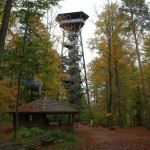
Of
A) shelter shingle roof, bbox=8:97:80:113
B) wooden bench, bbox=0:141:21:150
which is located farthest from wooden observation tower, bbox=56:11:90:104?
wooden bench, bbox=0:141:21:150

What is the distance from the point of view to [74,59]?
41.2 meters

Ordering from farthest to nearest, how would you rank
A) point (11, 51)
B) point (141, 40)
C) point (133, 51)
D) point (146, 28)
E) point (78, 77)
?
point (78, 77), point (133, 51), point (141, 40), point (146, 28), point (11, 51)

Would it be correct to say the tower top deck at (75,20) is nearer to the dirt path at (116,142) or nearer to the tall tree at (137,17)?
the tall tree at (137,17)

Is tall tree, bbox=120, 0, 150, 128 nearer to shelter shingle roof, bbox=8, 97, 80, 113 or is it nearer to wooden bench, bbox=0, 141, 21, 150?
shelter shingle roof, bbox=8, 97, 80, 113

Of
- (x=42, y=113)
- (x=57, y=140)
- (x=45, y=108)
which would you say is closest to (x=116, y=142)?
(x=57, y=140)

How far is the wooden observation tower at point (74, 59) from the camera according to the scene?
1577 inches

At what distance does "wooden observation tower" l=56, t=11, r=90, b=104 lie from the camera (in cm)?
4006

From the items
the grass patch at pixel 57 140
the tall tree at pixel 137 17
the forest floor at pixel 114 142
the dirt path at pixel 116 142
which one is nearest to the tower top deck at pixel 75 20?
the tall tree at pixel 137 17

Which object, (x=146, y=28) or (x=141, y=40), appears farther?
(x=141, y=40)

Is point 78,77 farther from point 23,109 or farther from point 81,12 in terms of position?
point 23,109

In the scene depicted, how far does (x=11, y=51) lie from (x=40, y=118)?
9930 mm

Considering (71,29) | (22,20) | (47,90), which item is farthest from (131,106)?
(22,20)

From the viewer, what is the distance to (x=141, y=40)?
26.5 m

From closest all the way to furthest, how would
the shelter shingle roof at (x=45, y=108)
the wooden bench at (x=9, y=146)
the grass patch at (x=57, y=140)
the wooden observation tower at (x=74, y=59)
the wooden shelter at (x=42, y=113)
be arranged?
the wooden bench at (x=9, y=146), the grass patch at (x=57, y=140), the shelter shingle roof at (x=45, y=108), the wooden shelter at (x=42, y=113), the wooden observation tower at (x=74, y=59)
